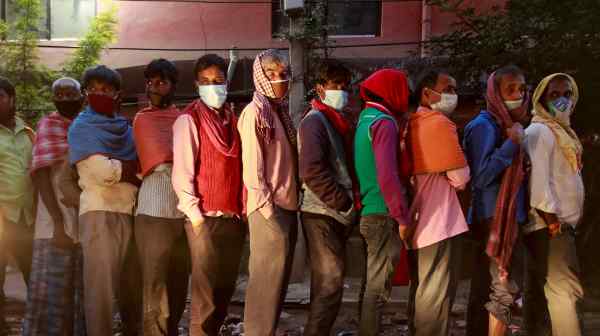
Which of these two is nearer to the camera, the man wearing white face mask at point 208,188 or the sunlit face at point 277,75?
the man wearing white face mask at point 208,188

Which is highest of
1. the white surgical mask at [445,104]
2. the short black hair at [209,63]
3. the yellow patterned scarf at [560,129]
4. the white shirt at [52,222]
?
the short black hair at [209,63]

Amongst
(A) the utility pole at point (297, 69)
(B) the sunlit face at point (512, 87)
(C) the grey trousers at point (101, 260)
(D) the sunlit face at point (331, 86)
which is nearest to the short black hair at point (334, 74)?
(D) the sunlit face at point (331, 86)

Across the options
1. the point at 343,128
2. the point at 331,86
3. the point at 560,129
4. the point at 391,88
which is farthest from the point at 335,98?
the point at 560,129

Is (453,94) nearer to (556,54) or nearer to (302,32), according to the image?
(556,54)

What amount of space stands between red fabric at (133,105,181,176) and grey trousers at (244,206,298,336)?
78 cm

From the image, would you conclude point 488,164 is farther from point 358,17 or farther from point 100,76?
point 358,17

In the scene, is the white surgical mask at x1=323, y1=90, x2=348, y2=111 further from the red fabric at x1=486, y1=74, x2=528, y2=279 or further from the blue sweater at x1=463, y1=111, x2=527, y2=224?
the red fabric at x1=486, y1=74, x2=528, y2=279

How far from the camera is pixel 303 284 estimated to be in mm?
8742

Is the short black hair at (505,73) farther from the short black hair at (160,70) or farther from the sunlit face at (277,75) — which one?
the short black hair at (160,70)

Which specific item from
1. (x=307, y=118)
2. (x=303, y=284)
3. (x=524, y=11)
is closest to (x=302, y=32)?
(x=524, y=11)

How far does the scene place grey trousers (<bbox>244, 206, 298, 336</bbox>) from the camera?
15.3 ft

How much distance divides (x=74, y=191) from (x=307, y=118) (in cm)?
170

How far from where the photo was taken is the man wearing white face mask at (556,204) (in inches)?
188

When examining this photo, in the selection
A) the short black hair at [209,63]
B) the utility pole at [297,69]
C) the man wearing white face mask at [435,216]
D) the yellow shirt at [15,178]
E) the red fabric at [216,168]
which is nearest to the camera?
the man wearing white face mask at [435,216]
